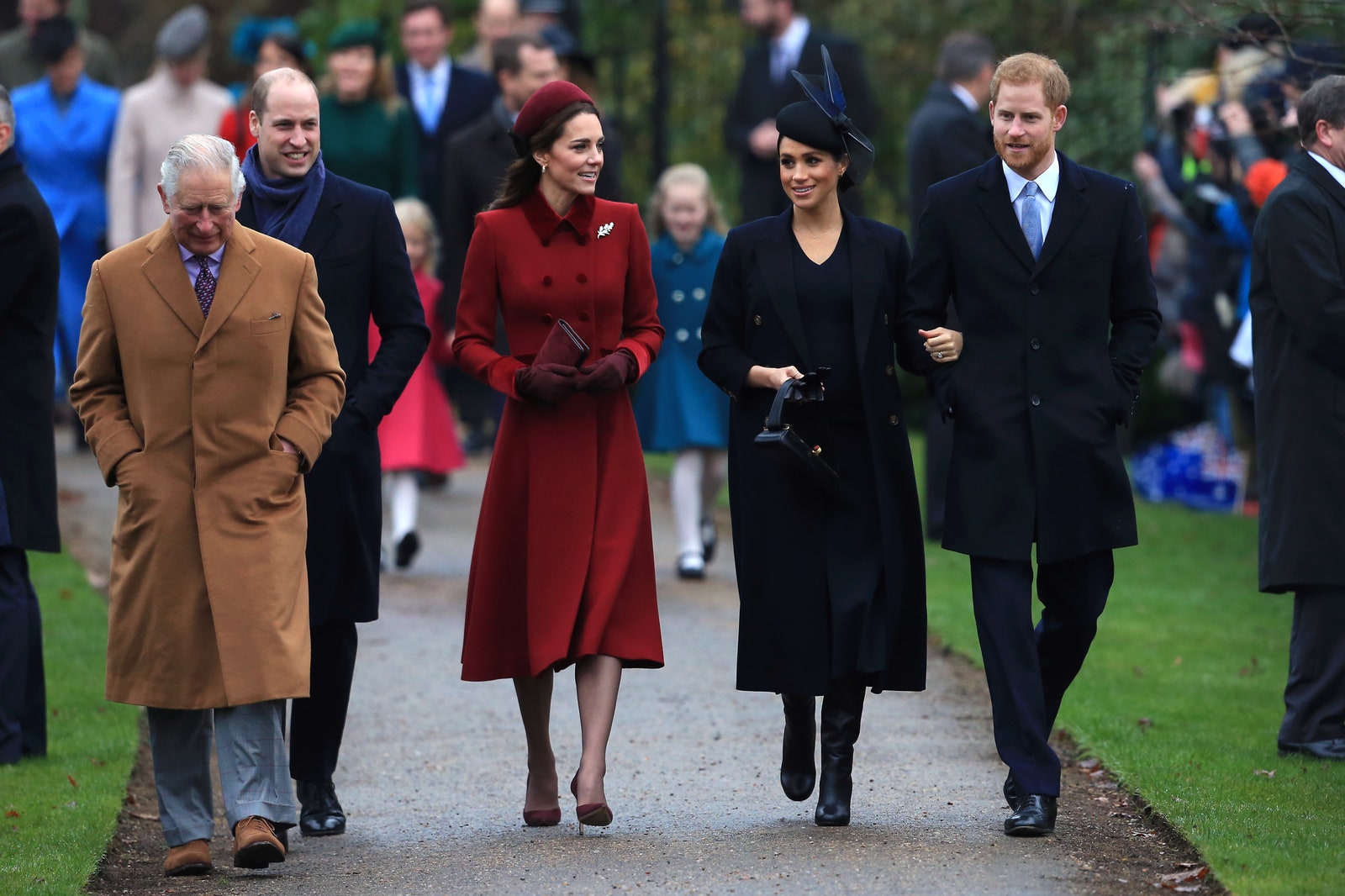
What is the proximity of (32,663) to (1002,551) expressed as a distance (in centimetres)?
340

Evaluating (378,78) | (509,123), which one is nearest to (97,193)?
(378,78)

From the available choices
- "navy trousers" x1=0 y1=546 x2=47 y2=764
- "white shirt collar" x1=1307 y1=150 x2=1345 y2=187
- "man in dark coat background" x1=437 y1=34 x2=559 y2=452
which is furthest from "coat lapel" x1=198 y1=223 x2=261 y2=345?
"man in dark coat background" x1=437 y1=34 x2=559 y2=452

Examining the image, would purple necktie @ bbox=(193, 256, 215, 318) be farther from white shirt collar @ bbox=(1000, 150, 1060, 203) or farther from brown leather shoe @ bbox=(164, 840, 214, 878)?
white shirt collar @ bbox=(1000, 150, 1060, 203)

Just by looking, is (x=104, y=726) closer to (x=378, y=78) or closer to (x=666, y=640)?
(x=666, y=640)

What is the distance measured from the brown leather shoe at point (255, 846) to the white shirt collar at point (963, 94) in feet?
22.5

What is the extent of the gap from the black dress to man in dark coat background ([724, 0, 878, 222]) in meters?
6.31

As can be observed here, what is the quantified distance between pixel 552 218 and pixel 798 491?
1124 mm

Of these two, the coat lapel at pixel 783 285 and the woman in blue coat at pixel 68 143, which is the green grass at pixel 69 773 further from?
the woman in blue coat at pixel 68 143

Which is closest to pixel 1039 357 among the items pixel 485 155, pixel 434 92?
pixel 485 155

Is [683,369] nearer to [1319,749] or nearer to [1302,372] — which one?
[1302,372]

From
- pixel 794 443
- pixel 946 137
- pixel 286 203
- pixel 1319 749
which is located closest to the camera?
pixel 794 443

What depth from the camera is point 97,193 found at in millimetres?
12477

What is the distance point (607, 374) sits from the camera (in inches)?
242

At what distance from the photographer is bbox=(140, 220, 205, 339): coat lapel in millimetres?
5750
